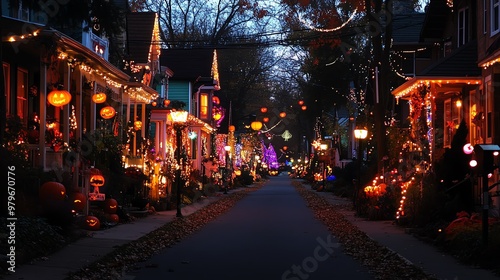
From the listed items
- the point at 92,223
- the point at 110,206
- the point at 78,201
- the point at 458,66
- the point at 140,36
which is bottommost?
the point at 92,223

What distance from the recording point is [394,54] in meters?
44.6

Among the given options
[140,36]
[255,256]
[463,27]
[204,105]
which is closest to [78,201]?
[255,256]

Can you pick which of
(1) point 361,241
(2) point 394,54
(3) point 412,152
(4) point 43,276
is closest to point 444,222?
(1) point 361,241

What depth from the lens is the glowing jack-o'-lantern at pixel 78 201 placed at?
19531 mm

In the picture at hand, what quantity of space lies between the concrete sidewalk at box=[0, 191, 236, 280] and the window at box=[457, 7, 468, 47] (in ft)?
40.0

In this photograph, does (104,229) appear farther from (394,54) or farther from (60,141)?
(394,54)

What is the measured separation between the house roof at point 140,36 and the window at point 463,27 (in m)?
16.1

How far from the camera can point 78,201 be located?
1973cm

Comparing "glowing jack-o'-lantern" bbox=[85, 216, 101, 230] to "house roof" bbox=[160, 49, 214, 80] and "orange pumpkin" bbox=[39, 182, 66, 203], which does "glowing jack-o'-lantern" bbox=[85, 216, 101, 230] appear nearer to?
"orange pumpkin" bbox=[39, 182, 66, 203]

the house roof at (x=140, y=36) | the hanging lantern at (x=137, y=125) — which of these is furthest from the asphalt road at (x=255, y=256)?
the house roof at (x=140, y=36)

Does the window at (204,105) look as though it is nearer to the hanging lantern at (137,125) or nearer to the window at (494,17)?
the hanging lantern at (137,125)

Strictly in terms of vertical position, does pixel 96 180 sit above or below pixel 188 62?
below

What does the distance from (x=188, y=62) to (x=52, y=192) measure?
37888 mm

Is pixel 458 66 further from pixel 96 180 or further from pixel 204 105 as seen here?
pixel 204 105
